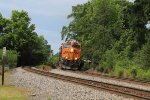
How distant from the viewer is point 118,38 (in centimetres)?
5916

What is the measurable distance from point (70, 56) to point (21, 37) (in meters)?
34.8

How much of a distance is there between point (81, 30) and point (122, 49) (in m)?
19.5

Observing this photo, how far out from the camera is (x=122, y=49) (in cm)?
5406

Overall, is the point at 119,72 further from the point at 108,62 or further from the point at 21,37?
the point at 21,37

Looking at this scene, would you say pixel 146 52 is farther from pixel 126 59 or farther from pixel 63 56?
pixel 63 56

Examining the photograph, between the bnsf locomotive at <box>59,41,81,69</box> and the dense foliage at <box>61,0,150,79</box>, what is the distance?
2013 mm

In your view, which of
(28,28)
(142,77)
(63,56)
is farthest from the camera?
(28,28)

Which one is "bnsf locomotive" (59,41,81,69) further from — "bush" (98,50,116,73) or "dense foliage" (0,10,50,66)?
"dense foliage" (0,10,50,66)

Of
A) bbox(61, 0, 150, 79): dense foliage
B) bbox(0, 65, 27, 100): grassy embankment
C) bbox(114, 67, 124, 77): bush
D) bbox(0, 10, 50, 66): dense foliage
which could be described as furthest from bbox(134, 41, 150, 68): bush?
bbox(0, 10, 50, 66): dense foliage

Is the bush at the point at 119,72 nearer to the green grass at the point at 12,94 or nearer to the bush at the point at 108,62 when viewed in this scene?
the bush at the point at 108,62

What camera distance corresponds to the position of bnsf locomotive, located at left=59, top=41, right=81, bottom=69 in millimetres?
52031

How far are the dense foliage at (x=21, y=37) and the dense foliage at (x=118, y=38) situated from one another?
47.6ft

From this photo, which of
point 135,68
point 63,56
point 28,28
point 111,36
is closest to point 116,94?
point 135,68

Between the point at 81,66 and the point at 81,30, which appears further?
the point at 81,30
